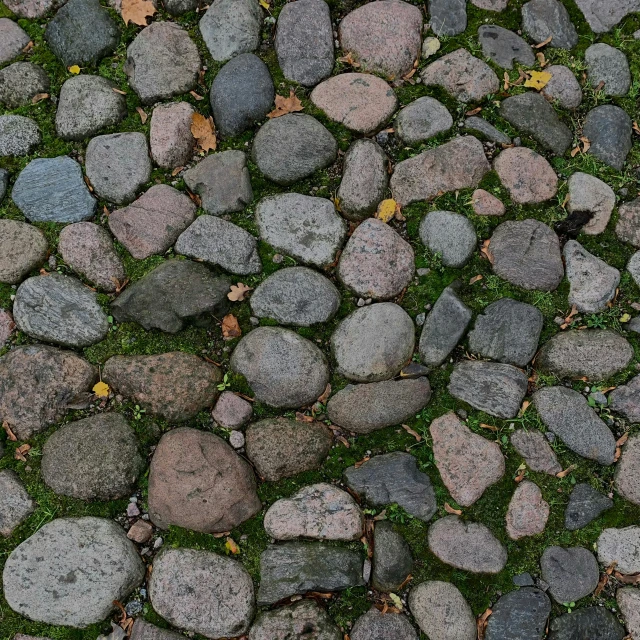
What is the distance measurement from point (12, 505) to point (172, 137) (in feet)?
6.65

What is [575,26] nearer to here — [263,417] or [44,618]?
[263,417]

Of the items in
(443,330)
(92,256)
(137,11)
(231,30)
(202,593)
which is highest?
(137,11)

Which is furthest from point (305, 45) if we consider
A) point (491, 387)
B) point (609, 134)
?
point (491, 387)

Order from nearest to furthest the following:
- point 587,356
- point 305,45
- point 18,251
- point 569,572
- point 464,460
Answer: point 569,572, point 464,460, point 587,356, point 18,251, point 305,45

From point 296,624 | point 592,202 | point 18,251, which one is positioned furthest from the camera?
point 592,202

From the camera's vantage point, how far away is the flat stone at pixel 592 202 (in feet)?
10.3

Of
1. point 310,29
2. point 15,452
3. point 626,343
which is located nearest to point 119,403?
point 15,452

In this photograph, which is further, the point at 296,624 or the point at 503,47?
the point at 503,47

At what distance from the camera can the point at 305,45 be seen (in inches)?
132

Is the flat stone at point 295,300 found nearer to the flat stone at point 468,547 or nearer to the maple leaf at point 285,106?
the maple leaf at point 285,106

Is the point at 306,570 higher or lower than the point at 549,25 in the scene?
lower

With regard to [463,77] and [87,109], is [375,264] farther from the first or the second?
[87,109]

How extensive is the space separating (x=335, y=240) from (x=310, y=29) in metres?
1.30

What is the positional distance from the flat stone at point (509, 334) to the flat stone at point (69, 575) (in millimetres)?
1962
